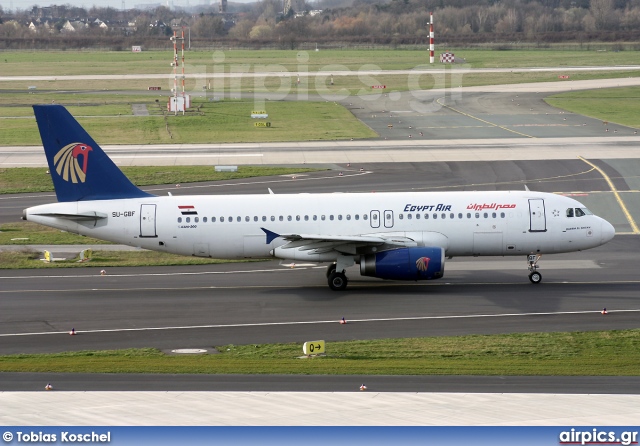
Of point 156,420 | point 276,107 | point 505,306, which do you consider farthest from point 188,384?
Answer: point 276,107

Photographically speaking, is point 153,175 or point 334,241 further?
point 153,175

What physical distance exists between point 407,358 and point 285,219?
1295 centimetres

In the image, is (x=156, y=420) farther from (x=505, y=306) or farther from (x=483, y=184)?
(x=483, y=184)

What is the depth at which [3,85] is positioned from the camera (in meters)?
159

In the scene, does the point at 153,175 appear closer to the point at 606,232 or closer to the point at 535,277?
the point at 535,277

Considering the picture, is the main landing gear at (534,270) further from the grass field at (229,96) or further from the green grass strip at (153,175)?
the grass field at (229,96)

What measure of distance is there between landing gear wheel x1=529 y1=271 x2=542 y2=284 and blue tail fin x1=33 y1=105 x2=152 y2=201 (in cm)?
1921

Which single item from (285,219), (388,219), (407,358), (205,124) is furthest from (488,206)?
(205,124)

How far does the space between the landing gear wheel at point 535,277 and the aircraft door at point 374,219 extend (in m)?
7.62

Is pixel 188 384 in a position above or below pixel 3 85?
below

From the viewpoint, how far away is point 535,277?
43844 mm

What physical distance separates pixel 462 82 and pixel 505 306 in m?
118

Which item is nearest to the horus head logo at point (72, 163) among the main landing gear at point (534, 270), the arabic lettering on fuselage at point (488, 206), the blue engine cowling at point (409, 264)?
the blue engine cowling at point (409, 264)

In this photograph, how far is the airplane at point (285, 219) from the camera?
42.7 meters
